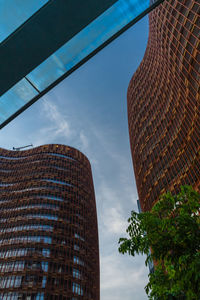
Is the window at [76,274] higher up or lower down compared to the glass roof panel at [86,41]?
higher up

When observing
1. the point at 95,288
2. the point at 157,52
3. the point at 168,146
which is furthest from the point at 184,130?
the point at 95,288

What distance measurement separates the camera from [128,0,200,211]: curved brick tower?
125 feet

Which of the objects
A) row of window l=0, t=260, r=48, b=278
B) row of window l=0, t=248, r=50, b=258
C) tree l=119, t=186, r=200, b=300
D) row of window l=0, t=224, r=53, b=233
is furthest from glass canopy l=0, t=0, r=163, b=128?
row of window l=0, t=224, r=53, b=233

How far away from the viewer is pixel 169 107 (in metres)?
50.7

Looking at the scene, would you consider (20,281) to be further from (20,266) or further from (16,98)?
(16,98)

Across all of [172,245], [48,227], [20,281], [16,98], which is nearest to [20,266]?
[20,281]

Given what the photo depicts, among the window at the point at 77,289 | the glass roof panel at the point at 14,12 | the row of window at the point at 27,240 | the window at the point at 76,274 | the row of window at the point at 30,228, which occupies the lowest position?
the glass roof panel at the point at 14,12

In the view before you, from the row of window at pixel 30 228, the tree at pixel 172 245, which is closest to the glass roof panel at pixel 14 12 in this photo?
the tree at pixel 172 245

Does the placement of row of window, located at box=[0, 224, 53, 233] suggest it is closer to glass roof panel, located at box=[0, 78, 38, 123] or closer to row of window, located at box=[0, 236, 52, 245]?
row of window, located at box=[0, 236, 52, 245]

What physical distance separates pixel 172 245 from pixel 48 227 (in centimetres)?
7070

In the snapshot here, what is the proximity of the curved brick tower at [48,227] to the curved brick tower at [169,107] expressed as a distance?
31817 millimetres

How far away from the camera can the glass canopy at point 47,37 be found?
2.72 m

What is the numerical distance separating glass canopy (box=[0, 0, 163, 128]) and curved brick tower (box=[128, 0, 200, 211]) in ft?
125

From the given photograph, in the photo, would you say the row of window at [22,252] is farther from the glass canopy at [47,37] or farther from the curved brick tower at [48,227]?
the glass canopy at [47,37]
